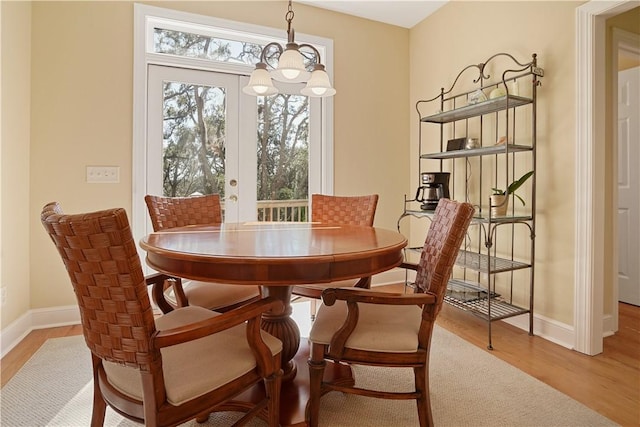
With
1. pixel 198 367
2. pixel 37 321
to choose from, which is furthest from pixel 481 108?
pixel 37 321

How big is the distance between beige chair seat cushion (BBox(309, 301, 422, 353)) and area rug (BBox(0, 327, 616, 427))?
0.47 meters

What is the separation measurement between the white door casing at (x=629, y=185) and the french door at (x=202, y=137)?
338 centimetres

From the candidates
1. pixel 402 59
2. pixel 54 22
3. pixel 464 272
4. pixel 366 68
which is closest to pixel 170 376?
pixel 464 272

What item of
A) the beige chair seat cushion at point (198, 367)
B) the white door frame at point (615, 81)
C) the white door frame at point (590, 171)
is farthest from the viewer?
the white door frame at point (615, 81)

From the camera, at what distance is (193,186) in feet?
10.4

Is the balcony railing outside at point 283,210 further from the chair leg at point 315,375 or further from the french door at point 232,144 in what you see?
the chair leg at point 315,375

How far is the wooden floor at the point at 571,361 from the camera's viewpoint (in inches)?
69.0

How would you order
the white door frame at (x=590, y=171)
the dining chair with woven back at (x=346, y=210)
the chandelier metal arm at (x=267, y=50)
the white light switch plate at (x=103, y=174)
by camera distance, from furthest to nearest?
the white light switch plate at (x=103, y=174), the dining chair with woven back at (x=346, y=210), the white door frame at (x=590, y=171), the chandelier metal arm at (x=267, y=50)

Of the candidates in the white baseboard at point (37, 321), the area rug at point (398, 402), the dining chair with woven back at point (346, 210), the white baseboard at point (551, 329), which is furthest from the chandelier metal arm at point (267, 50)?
the white baseboard at point (551, 329)

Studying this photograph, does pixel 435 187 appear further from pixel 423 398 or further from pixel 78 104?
pixel 78 104

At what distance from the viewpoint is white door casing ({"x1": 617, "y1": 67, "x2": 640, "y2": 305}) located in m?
3.14

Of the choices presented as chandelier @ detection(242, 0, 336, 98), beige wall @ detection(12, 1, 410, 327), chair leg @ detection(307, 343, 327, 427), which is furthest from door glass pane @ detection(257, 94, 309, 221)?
chair leg @ detection(307, 343, 327, 427)

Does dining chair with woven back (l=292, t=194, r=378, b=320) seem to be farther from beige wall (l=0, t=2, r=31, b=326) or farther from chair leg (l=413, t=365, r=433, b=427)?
beige wall (l=0, t=2, r=31, b=326)

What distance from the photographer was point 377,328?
138 centimetres
